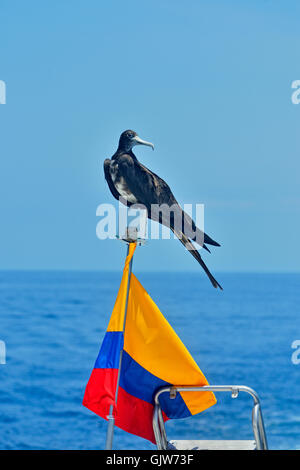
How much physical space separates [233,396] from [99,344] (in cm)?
6794

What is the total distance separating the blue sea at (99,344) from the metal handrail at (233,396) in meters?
29.7

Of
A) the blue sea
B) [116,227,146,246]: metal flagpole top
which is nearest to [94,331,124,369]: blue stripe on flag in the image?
[116,227,146,246]: metal flagpole top

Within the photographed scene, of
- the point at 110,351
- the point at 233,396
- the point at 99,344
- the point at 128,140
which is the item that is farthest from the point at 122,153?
the point at 99,344

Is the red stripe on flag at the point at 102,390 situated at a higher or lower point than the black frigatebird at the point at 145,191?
lower

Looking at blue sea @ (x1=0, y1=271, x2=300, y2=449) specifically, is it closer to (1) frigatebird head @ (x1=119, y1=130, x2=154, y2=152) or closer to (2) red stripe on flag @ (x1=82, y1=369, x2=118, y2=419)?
(1) frigatebird head @ (x1=119, y1=130, x2=154, y2=152)

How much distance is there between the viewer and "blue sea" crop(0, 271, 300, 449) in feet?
133

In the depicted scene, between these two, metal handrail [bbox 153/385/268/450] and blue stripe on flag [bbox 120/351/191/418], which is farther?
blue stripe on flag [bbox 120/351/191/418]

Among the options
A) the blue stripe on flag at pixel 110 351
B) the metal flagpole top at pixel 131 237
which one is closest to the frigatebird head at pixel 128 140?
the metal flagpole top at pixel 131 237

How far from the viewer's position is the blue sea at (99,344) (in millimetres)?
40438

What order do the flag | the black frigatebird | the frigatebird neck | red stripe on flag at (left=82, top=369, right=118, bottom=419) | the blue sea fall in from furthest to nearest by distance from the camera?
the blue sea → the frigatebird neck → the black frigatebird → the flag → red stripe on flag at (left=82, top=369, right=118, bottom=419)

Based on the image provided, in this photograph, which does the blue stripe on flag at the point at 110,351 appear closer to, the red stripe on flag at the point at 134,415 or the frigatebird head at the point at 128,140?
the red stripe on flag at the point at 134,415

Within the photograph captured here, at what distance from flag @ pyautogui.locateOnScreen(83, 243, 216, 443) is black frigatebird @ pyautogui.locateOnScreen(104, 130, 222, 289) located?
749mm
